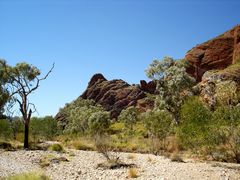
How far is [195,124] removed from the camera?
22109 mm

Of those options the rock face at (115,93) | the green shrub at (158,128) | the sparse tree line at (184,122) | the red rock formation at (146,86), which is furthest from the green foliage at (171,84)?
the red rock formation at (146,86)

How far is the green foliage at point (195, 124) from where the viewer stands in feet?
71.6

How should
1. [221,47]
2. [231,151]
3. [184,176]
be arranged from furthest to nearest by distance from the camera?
[221,47], [231,151], [184,176]

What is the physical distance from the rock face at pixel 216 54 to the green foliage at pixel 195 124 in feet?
185

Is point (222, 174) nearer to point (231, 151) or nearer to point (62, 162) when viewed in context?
point (231, 151)

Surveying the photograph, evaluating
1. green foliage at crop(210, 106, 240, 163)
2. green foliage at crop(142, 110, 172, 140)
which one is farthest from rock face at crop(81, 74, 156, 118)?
green foliage at crop(210, 106, 240, 163)

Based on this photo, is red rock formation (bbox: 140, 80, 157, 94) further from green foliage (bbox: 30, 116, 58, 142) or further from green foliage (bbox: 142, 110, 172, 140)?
green foliage (bbox: 142, 110, 172, 140)

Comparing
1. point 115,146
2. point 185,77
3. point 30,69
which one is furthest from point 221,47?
point 30,69

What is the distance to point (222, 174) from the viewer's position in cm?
1620

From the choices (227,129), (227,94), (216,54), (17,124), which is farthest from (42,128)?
(216,54)

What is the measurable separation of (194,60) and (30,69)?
54.4m

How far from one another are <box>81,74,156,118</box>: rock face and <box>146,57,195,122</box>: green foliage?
234 ft

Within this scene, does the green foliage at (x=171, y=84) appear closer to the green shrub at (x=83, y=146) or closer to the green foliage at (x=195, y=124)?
the green shrub at (x=83, y=146)

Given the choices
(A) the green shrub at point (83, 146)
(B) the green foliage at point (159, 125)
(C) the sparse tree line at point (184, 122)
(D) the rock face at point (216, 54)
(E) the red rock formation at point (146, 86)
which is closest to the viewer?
(C) the sparse tree line at point (184, 122)
